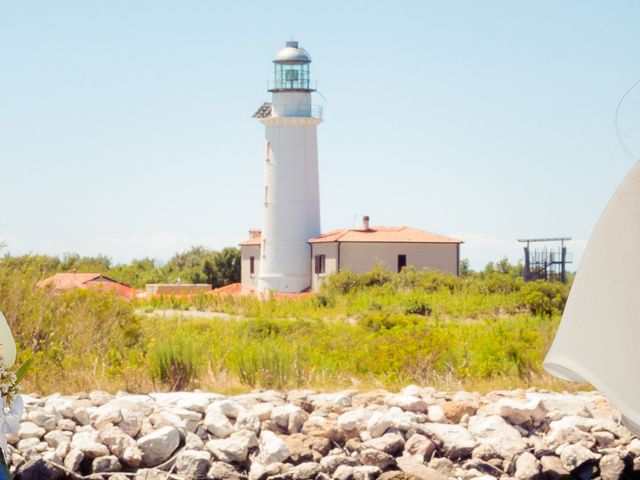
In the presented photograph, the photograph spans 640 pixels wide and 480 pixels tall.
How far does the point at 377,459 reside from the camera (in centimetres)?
751

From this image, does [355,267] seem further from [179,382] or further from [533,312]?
[179,382]

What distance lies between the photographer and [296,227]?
31.7m

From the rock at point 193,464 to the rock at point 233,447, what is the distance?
0.11 m

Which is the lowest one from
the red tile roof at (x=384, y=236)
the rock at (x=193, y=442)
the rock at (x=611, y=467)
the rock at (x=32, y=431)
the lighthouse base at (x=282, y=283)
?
the rock at (x=611, y=467)

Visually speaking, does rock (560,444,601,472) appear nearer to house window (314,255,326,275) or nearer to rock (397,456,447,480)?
rock (397,456,447,480)

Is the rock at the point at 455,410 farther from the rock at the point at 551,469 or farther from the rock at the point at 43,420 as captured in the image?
the rock at the point at 43,420

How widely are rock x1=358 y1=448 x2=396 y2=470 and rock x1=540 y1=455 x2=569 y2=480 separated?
3.81 feet

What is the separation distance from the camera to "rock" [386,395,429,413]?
8.34 metres

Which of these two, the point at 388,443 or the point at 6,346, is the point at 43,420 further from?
the point at 6,346

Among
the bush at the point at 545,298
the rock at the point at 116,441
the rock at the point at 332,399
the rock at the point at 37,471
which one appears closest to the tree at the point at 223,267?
the bush at the point at 545,298

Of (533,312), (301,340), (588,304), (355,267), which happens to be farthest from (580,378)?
(355,267)

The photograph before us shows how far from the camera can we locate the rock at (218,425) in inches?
307

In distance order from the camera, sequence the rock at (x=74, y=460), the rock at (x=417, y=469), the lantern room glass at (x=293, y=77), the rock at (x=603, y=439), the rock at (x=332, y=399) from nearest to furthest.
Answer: the rock at (x=417, y=469) < the rock at (x=74, y=460) < the rock at (x=603, y=439) < the rock at (x=332, y=399) < the lantern room glass at (x=293, y=77)

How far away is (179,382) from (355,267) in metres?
21.3
